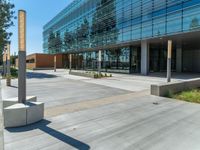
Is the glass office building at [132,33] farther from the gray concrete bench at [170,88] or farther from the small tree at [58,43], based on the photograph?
the gray concrete bench at [170,88]

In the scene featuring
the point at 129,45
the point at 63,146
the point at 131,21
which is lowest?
the point at 63,146

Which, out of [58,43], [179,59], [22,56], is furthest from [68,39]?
[22,56]

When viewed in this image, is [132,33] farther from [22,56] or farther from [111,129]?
[111,129]

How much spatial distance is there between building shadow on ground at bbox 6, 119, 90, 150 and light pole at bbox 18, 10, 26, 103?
0.97m

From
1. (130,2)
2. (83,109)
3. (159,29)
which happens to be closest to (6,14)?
(130,2)

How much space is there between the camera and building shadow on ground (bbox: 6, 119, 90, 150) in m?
Answer: 4.66

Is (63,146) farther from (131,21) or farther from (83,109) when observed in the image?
(131,21)

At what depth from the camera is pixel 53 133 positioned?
5.38 m

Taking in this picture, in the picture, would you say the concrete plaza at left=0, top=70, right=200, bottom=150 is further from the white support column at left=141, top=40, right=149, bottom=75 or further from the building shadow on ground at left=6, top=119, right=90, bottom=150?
the white support column at left=141, top=40, right=149, bottom=75

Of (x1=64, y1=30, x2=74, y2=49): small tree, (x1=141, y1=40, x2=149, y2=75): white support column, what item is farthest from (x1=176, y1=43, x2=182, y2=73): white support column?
(x1=64, y1=30, x2=74, y2=49): small tree

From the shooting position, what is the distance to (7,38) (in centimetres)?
3547

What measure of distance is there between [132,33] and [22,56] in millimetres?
21540

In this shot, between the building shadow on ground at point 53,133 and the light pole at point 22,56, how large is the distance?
973 mm

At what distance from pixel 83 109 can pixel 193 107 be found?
15.4ft
